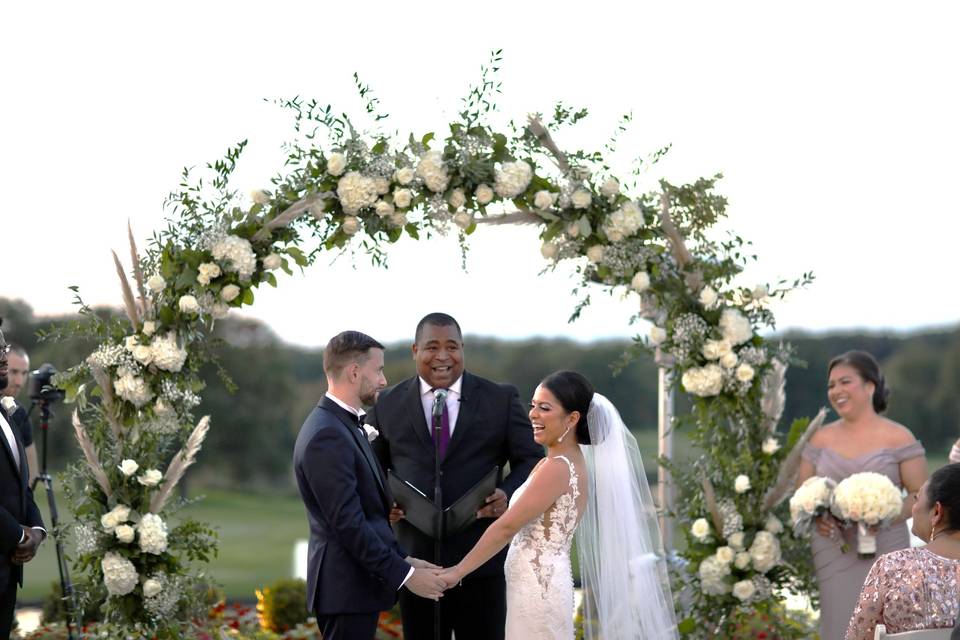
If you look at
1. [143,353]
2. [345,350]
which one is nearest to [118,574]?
[143,353]

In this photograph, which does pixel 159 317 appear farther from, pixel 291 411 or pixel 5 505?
pixel 291 411

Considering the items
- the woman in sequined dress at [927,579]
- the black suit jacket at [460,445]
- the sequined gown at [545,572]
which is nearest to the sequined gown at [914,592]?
the woman in sequined dress at [927,579]

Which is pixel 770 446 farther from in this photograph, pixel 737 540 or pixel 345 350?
pixel 345 350

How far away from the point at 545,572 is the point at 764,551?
182 cm

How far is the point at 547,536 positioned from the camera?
5277 mm

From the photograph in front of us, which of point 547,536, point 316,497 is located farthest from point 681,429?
point 316,497

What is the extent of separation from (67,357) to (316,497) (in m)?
15.6

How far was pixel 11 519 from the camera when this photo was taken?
561 cm

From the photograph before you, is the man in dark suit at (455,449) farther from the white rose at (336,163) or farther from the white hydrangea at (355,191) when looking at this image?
the white rose at (336,163)

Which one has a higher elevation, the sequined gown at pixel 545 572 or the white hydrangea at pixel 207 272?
the white hydrangea at pixel 207 272

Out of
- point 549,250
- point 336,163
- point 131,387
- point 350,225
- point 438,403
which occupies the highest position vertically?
point 336,163

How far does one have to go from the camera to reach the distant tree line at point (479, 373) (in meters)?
18.5

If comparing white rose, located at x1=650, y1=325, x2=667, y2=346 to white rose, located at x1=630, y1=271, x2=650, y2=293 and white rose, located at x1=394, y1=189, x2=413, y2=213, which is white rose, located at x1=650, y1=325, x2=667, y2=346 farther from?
white rose, located at x1=394, y1=189, x2=413, y2=213

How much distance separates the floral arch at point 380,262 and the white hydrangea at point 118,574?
0.04 ft
